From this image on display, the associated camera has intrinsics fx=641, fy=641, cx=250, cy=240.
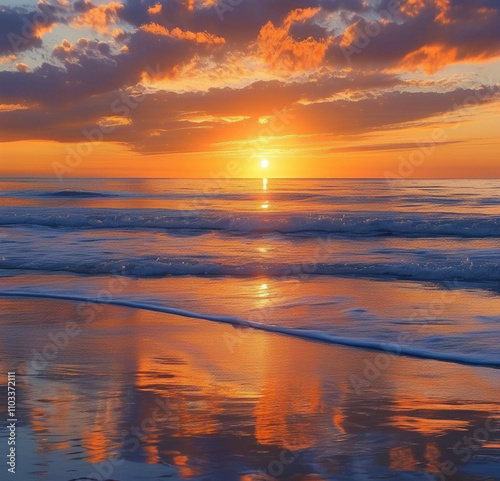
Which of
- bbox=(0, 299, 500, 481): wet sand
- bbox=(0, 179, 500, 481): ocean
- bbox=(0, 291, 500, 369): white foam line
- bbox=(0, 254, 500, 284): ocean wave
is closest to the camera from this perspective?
bbox=(0, 299, 500, 481): wet sand

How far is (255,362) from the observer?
7.19m

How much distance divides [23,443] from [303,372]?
10.00 ft

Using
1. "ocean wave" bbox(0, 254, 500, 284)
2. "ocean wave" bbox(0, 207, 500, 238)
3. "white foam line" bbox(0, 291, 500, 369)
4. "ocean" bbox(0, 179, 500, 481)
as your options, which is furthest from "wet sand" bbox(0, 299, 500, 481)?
"ocean wave" bbox(0, 207, 500, 238)

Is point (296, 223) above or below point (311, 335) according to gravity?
above

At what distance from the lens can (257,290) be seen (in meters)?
12.2

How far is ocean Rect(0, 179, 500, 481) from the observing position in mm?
4598

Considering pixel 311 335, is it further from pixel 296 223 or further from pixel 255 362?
pixel 296 223

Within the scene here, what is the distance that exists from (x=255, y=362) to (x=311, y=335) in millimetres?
1553

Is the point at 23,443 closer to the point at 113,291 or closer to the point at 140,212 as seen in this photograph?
the point at 113,291

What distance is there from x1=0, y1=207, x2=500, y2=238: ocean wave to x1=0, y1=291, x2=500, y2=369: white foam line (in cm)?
1516

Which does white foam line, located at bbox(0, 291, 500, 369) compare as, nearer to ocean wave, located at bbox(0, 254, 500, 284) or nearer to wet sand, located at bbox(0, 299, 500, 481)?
wet sand, located at bbox(0, 299, 500, 481)

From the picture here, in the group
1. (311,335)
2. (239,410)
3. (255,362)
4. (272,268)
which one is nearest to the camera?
(239,410)

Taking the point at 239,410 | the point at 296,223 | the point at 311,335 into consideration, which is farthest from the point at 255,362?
the point at 296,223

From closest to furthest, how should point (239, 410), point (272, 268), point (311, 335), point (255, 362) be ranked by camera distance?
point (239, 410), point (255, 362), point (311, 335), point (272, 268)
